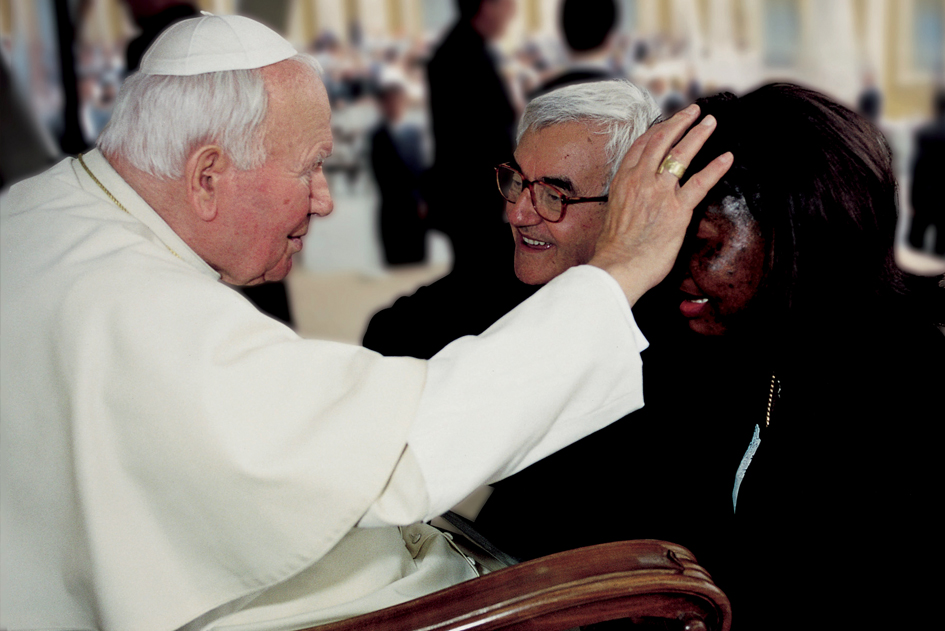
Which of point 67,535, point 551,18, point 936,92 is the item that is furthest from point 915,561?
point 936,92

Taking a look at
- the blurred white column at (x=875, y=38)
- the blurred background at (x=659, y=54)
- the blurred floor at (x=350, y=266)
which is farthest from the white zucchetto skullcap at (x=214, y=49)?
the blurred white column at (x=875, y=38)

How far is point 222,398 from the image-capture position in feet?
4.37

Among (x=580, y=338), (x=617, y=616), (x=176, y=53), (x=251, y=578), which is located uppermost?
(x=176, y=53)

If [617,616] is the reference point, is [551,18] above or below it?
above

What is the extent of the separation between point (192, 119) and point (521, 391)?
75 centimetres

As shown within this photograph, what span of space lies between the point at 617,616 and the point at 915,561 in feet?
1.96

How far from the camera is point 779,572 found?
68.9 inches

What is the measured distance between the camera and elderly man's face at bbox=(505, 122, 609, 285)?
89.0 inches

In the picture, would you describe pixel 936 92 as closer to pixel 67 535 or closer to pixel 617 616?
pixel 617 616

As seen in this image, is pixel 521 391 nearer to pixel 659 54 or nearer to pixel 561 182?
pixel 561 182

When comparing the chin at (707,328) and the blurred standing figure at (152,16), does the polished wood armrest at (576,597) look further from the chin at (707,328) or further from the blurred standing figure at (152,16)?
the blurred standing figure at (152,16)

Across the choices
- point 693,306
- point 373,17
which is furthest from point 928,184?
point 693,306

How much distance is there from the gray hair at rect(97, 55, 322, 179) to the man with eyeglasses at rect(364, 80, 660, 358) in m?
0.91

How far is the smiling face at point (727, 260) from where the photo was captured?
1.71 m
